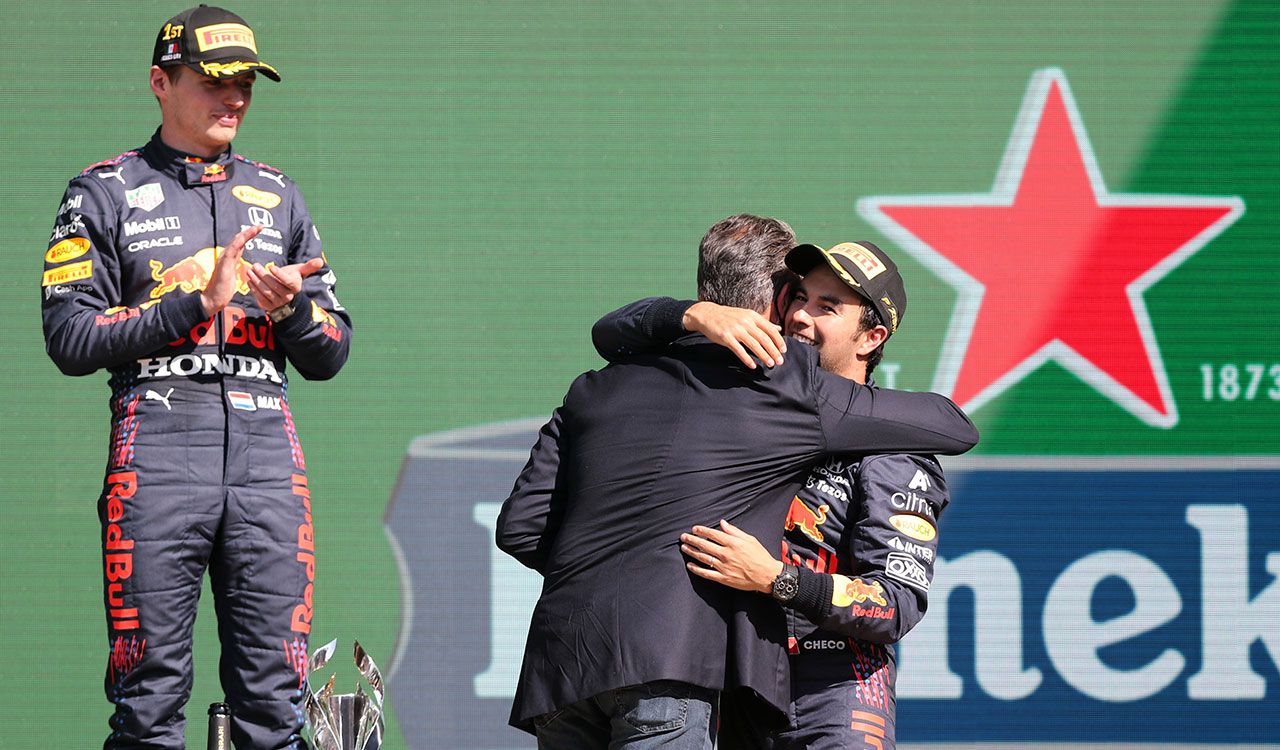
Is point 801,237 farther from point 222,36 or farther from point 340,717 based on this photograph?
point 340,717

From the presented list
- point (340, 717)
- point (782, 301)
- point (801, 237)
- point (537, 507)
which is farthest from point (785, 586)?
point (801, 237)

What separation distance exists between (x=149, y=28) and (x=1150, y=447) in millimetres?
2691

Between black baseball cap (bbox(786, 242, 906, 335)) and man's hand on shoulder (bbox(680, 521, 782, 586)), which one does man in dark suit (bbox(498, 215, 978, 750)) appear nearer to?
man's hand on shoulder (bbox(680, 521, 782, 586))

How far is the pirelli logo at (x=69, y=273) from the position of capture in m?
2.63

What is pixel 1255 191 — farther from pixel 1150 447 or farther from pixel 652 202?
pixel 652 202

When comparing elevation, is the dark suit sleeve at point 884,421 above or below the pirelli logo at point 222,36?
below

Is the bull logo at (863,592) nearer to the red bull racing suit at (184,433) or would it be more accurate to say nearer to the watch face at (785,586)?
the watch face at (785,586)

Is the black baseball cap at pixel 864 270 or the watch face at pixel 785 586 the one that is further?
the black baseball cap at pixel 864 270

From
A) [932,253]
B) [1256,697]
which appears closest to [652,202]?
[932,253]

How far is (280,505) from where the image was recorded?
2645 mm

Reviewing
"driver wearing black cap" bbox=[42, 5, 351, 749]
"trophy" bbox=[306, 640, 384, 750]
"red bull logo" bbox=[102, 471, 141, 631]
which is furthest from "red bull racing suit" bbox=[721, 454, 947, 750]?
"red bull logo" bbox=[102, 471, 141, 631]

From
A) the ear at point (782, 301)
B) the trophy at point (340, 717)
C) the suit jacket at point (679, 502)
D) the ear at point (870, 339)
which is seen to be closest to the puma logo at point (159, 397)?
the trophy at point (340, 717)

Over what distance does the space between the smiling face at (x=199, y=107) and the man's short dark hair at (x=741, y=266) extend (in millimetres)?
1018

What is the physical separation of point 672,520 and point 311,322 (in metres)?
0.99
